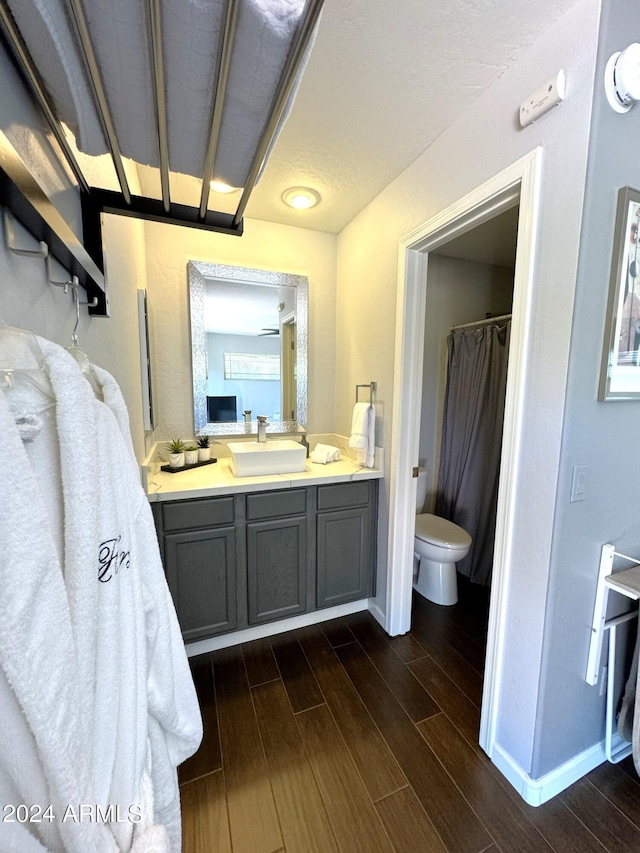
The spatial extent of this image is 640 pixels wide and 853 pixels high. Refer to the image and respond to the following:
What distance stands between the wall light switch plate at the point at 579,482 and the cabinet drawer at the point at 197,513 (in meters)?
1.40

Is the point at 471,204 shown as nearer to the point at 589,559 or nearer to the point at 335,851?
the point at 589,559

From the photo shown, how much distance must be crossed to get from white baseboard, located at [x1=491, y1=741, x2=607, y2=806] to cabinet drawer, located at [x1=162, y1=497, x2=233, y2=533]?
1.42 metres

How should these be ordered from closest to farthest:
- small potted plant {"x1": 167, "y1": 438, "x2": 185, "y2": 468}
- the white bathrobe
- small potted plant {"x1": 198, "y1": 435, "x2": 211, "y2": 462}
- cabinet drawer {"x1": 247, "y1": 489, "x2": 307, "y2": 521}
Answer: the white bathrobe, cabinet drawer {"x1": 247, "y1": 489, "x2": 307, "y2": 521}, small potted plant {"x1": 167, "y1": 438, "x2": 185, "y2": 468}, small potted plant {"x1": 198, "y1": 435, "x2": 211, "y2": 462}

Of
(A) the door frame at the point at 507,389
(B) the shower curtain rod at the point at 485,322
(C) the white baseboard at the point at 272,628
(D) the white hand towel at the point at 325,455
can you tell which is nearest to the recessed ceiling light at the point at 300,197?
(A) the door frame at the point at 507,389

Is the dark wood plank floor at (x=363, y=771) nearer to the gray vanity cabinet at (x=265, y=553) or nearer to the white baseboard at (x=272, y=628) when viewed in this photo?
the white baseboard at (x=272, y=628)

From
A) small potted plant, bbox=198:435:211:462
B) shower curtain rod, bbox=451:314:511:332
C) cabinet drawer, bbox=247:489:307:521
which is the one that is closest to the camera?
cabinet drawer, bbox=247:489:307:521

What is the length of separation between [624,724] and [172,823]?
5.16 feet

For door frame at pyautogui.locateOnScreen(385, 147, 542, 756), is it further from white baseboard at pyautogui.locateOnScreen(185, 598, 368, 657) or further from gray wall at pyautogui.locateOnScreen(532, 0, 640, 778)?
white baseboard at pyautogui.locateOnScreen(185, 598, 368, 657)

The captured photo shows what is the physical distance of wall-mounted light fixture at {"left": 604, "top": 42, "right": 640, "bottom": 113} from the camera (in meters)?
0.90

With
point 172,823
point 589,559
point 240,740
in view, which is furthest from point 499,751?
point 172,823

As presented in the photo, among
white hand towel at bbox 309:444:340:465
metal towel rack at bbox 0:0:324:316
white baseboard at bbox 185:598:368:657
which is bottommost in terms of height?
white baseboard at bbox 185:598:368:657

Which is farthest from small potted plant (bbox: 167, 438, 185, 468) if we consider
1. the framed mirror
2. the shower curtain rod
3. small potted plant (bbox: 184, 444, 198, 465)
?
the shower curtain rod

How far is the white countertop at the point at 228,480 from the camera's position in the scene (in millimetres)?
1598

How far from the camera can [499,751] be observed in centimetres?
125
